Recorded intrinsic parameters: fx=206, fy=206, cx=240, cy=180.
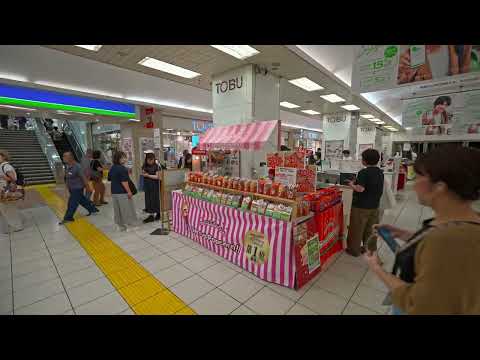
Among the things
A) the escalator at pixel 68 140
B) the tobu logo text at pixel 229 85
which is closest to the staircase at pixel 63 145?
the escalator at pixel 68 140

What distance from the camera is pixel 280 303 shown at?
7.83 ft

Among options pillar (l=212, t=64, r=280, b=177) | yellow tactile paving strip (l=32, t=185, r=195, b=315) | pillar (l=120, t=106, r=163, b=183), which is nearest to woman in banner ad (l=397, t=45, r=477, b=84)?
pillar (l=212, t=64, r=280, b=177)

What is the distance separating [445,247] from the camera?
0.79 metres

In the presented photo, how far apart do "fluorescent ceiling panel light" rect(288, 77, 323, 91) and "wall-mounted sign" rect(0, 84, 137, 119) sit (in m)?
6.67

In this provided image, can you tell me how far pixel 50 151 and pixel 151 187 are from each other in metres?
9.31

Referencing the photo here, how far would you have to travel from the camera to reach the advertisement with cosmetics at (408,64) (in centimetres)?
230

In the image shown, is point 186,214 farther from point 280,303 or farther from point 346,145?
point 346,145

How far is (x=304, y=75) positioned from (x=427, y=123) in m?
3.09

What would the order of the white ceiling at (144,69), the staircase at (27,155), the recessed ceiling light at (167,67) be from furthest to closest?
1. the staircase at (27,155)
2. the recessed ceiling light at (167,67)
3. the white ceiling at (144,69)

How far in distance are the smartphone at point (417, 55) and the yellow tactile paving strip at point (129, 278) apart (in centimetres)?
397

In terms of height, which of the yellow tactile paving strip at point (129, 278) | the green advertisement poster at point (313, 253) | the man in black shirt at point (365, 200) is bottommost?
the yellow tactile paving strip at point (129, 278)

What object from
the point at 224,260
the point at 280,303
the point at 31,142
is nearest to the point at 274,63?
the point at 224,260

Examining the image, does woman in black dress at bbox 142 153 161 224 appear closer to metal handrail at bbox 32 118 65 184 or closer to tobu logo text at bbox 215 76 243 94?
tobu logo text at bbox 215 76 243 94

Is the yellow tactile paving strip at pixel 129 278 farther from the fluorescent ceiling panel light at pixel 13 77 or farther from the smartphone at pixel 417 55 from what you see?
the fluorescent ceiling panel light at pixel 13 77
